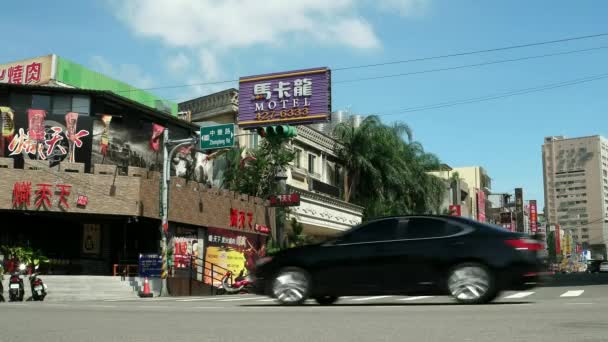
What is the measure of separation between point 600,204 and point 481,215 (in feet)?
385

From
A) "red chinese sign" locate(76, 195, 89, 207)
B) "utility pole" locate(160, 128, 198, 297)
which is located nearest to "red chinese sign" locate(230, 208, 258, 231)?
"red chinese sign" locate(76, 195, 89, 207)

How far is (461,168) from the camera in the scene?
333ft

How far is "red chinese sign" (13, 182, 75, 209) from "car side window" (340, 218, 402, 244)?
19.5 meters

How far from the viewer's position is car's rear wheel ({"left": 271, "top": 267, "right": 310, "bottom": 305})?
13008 mm

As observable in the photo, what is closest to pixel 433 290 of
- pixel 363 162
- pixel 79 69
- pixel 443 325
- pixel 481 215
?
pixel 443 325

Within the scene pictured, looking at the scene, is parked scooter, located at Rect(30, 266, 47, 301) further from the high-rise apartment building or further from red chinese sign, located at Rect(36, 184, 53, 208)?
the high-rise apartment building

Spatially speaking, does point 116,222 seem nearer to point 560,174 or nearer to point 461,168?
point 461,168

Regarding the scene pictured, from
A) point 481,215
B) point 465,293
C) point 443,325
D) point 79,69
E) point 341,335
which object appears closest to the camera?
point 341,335

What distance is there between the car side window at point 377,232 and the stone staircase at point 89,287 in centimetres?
1400

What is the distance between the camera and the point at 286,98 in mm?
37875

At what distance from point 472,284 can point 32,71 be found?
133 ft

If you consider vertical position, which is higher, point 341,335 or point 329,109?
point 329,109

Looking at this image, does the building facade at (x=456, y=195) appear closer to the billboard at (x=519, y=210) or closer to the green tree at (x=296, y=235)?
the billboard at (x=519, y=210)

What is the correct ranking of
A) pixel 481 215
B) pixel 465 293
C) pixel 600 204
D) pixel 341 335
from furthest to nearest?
pixel 600 204 < pixel 481 215 < pixel 465 293 < pixel 341 335
